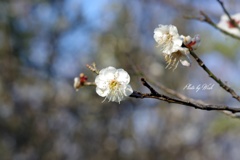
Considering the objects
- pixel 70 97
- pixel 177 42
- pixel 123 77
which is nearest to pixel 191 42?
pixel 177 42

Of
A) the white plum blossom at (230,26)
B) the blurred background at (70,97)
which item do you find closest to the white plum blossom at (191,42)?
the white plum blossom at (230,26)

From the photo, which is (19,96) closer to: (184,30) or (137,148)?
(137,148)

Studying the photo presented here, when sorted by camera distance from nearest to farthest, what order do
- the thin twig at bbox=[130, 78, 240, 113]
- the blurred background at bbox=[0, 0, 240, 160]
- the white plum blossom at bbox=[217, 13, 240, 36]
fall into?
the thin twig at bbox=[130, 78, 240, 113] → the white plum blossom at bbox=[217, 13, 240, 36] → the blurred background at bbox=[0, 0, 240, 160]

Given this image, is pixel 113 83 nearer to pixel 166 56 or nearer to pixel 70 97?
pixel 166 56

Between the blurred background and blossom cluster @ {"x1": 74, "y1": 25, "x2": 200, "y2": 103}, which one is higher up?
the blurred background

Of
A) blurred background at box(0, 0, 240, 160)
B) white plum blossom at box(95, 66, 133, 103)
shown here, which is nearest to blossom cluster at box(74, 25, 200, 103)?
white plum blossom at box(95, 66, 133, 103)

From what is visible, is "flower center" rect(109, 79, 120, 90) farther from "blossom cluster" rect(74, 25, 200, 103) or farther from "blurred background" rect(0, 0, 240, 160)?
"blurred background" rect(0, 0, 240, 160)

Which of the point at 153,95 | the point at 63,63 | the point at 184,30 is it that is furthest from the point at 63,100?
the point at 153,95

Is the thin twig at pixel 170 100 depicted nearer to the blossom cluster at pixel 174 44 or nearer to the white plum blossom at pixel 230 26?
the blossom cluster at pixel 174 44
